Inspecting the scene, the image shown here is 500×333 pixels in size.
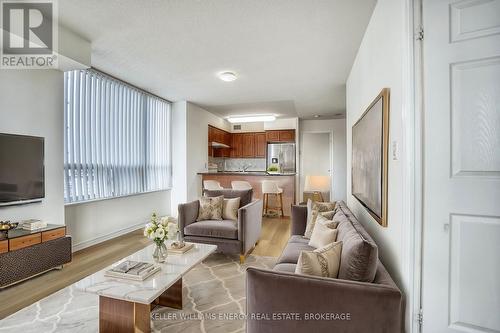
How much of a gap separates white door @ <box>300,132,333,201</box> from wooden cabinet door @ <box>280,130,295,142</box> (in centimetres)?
57

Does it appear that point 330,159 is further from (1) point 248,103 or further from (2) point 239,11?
(2) point 239,11

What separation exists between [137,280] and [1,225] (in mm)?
1736

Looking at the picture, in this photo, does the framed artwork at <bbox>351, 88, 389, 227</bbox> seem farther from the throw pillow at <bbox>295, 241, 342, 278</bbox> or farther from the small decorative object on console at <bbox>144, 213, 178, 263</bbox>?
the small decorative object on console at <bbox>144, 213, 178, 263</bbox>

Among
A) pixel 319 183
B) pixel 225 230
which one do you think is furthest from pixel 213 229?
pixel 319 183

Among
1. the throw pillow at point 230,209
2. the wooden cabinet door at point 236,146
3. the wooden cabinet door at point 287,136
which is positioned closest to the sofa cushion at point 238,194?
the throw pillow at point 230,209

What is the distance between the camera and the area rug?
1.81m

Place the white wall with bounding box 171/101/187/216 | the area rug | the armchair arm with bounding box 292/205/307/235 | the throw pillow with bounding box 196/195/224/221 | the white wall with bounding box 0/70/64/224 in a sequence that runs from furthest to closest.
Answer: the white wall with bounding box 171/101/187/216, the throw pillow with bounding box 196/195/224/221, the armchair arm with bounding box 292/205/307/235, the white wall with bounding box 0/70/64/224, the area rug

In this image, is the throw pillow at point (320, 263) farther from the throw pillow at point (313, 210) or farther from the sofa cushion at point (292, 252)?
the throw pillow at point (313, 210)

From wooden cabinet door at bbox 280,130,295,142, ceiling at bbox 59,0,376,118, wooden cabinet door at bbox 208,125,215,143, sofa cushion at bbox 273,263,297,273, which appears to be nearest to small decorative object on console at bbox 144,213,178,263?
sofa cushion at bbox 273,263,297,273

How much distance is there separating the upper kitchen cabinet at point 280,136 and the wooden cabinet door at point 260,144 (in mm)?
181

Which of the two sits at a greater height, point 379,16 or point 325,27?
point 325,27

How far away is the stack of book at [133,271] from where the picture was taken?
168 cm

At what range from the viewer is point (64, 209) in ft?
10.4

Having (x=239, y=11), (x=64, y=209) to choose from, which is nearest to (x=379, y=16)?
(x=239, y=11)
